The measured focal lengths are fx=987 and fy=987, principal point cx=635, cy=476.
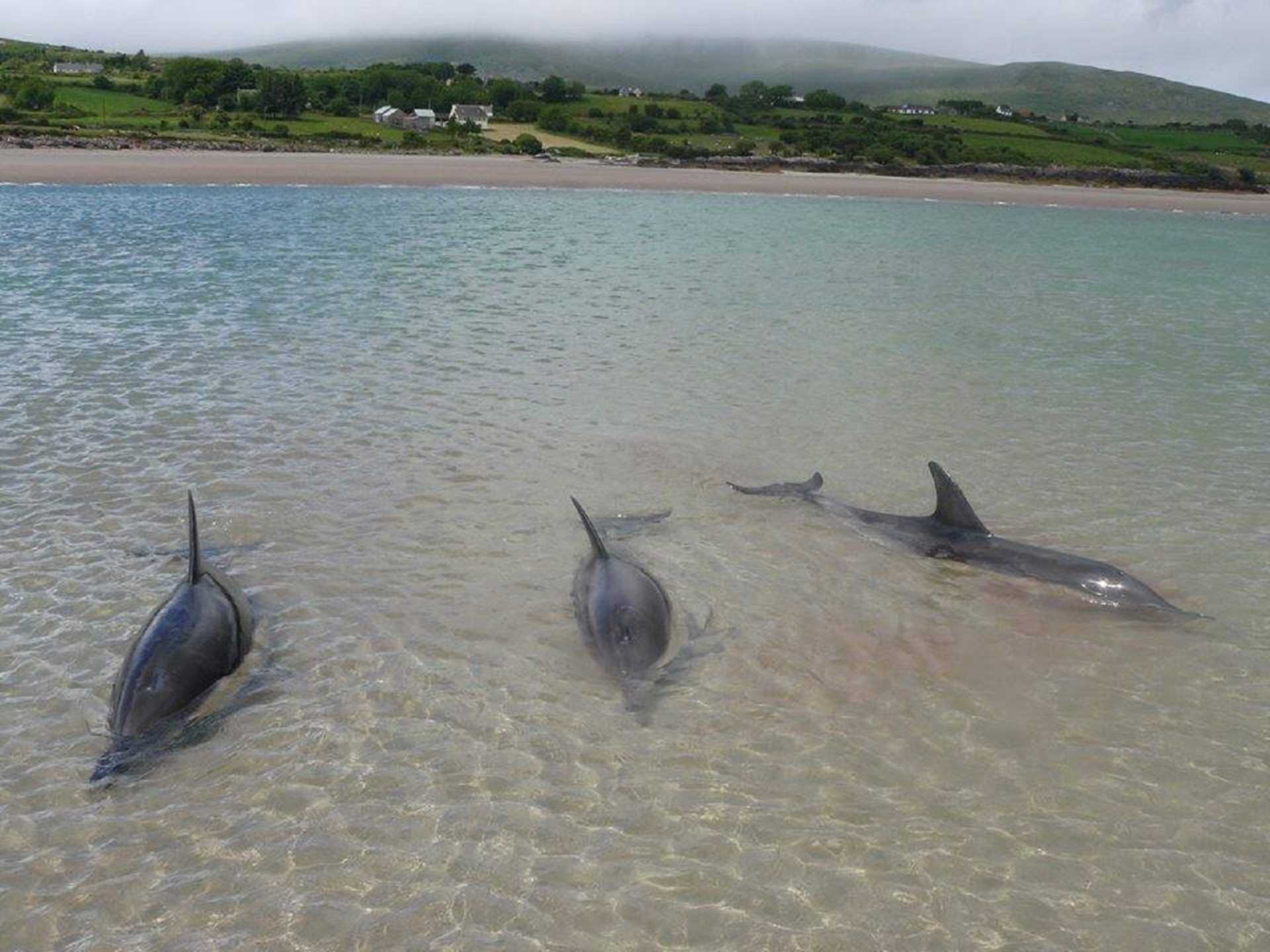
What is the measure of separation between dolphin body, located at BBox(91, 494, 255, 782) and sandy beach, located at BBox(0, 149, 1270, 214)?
4907 centimetres

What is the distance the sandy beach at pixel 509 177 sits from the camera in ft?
171

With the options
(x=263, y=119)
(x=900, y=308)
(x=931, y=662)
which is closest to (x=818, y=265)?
(x=900, y=308)

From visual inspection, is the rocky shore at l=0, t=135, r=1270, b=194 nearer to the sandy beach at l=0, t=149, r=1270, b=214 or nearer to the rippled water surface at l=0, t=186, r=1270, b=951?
the sandy beach at l=0, t=149, r=1270, b=214

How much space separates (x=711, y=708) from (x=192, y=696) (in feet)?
11.4

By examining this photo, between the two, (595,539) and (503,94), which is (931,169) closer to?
(503,94)

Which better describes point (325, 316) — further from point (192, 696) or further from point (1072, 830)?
point (1072, 830)

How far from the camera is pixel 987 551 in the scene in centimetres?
942

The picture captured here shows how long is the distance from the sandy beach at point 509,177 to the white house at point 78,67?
253ft

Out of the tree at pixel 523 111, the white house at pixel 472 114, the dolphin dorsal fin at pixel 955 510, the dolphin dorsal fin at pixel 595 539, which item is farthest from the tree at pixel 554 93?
the dolphin dorsal fin at pixel 595 539

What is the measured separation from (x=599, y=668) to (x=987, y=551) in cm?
426

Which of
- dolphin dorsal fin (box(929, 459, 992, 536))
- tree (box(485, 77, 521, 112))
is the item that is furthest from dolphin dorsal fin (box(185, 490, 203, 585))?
tree (box(485, 77, 521, 112))

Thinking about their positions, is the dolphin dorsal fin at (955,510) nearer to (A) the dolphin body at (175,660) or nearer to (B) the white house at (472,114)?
(A) the dolphin body at (175,660)

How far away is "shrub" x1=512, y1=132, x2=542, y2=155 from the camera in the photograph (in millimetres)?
78312

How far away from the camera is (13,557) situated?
8.58 metres
